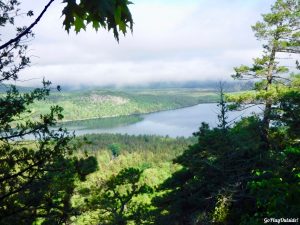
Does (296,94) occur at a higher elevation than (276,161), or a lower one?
higher

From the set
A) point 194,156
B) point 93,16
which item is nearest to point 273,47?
point 194,156

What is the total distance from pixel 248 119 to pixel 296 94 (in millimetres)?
6467

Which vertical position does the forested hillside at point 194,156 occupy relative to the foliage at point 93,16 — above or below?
below

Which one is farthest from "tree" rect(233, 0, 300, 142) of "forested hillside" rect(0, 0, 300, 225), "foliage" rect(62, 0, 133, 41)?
"foliage" rect(62, 0, 133, 41)

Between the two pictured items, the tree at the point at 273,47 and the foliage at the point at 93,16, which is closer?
the foliage at the point at 93,16

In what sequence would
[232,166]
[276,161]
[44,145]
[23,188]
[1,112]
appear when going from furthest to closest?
[232,166] → [276,161] → [44,145] → [1,112] → [23,188]

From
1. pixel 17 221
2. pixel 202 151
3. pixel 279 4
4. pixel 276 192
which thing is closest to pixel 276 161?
pixel 202 151

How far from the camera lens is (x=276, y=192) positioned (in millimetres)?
6078

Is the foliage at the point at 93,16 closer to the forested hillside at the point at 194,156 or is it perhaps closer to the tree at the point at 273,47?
the forested hillside at the point at 194,156

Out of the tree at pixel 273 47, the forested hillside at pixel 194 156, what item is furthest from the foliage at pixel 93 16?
the tree at pixel 273 47

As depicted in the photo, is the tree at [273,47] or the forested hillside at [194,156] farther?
the tree at [273,47]

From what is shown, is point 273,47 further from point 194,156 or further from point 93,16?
point 93,16

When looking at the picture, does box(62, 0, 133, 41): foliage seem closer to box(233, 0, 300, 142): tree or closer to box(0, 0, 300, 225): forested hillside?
box(0, 0, 300, 225): forested hillside

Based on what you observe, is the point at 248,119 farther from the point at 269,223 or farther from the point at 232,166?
the point at 269,223
